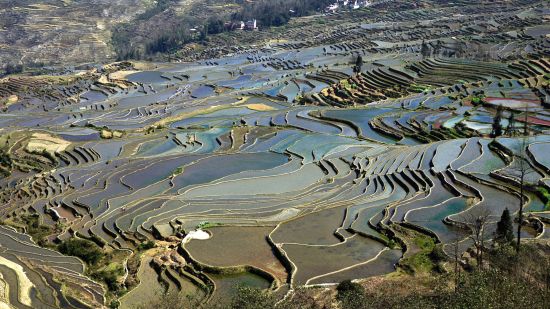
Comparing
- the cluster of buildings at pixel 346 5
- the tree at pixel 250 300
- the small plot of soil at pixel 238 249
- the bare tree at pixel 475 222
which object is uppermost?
the tree at pixel 250 300

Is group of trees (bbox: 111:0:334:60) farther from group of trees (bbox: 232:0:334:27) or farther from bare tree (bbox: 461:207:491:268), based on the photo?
bare tree (bbox: 461:207:491:268)

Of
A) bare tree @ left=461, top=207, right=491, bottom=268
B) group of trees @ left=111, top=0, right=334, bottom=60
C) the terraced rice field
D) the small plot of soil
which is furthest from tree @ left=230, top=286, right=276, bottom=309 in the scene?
group of trees @ left=111, top=0, right=334, bottom=60

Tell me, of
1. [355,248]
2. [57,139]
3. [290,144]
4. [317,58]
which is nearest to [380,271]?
[355,248]

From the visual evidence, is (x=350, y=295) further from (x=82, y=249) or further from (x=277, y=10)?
(x=277, y=10)

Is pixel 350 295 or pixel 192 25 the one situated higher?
pixel 350 295

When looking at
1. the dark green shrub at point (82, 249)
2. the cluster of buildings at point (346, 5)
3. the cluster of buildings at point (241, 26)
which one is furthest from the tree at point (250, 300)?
the cluster of buildings at point (346, 5)

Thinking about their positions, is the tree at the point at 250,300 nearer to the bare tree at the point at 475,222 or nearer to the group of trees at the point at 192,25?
the bare tree at the point at 475,222

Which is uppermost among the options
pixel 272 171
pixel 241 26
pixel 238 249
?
pixel 238 249

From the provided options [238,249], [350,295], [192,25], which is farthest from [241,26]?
[350,295]
